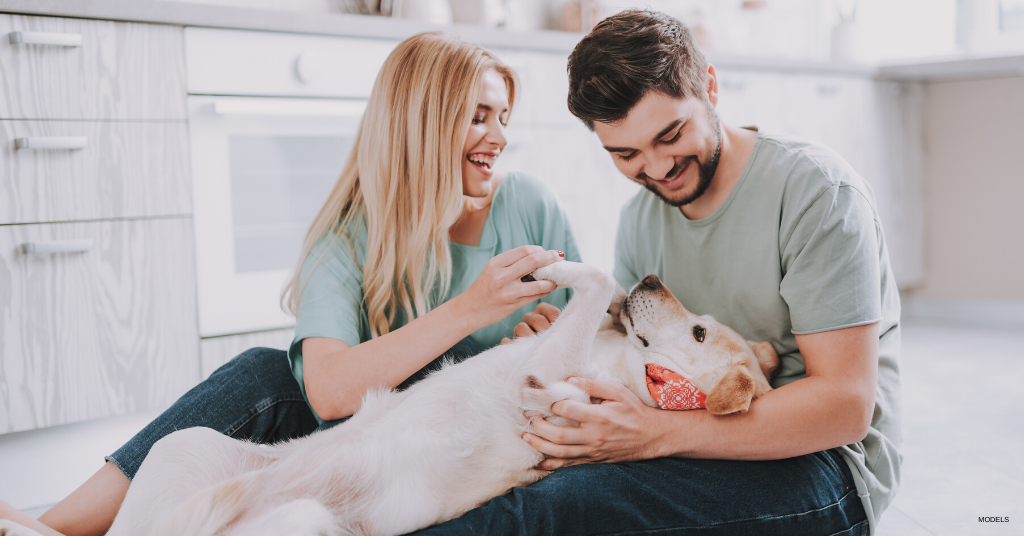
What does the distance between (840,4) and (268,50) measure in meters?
3.32

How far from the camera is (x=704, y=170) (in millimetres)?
1337

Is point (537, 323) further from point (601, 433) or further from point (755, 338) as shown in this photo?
point (755, 338)

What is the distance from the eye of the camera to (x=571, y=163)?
2639mm

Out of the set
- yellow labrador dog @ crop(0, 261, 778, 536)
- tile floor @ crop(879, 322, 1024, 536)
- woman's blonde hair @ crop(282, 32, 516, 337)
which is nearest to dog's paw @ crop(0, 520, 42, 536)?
yellow labrador dog @ crop(0, 261, 778, 536)

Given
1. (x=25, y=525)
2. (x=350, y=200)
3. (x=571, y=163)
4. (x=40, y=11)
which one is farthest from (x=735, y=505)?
(x=40, y=11)

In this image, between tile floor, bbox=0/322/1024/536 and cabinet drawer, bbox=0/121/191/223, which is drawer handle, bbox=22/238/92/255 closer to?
cabinet drawer, bbox=0/121/191/223

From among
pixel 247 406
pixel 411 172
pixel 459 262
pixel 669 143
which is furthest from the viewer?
pixel 459 262

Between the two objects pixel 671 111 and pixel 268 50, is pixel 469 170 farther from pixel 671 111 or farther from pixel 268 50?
pixel 268 50

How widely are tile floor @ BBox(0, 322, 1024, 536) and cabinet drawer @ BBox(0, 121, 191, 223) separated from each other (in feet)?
1.97

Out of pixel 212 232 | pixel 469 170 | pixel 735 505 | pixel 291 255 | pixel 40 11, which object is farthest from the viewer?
pixel 291 255

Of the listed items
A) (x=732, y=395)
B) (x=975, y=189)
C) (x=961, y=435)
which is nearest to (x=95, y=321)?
(x=732, y=395)

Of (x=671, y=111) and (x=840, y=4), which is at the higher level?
(x=840, y=4)

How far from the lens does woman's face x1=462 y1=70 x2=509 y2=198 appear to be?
1.51 m

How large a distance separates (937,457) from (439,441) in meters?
1.54
